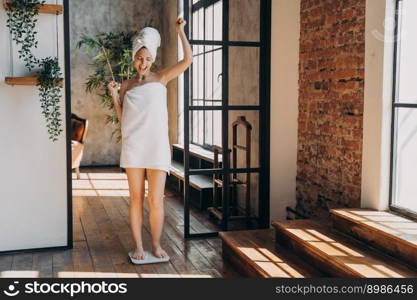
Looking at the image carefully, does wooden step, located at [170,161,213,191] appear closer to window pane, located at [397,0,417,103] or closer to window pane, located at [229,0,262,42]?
window pane, located at [229,0,262,42]

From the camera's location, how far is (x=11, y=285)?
3.60m

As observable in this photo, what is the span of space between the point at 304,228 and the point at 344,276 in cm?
99

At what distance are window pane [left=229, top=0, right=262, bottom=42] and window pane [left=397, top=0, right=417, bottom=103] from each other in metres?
1.79

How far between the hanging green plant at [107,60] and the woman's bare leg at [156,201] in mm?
5323

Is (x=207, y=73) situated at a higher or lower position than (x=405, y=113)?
higher

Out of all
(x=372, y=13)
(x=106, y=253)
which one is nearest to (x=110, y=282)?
(x=106, y=253)

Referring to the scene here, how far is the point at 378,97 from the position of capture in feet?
13.5

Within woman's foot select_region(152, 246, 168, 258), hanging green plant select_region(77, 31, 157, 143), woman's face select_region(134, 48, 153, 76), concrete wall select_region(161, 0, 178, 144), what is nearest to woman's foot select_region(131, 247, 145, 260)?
woman's foot select_region(152, 246, 168, 258)

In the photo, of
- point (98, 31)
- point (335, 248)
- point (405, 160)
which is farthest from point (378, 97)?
point (98, 31)

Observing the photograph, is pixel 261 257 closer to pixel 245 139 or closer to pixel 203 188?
pixel 245 139

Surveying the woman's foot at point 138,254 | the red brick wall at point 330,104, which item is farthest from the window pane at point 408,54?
the woman's foot at point 138,254

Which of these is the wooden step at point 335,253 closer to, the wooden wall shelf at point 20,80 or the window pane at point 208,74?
the wooden wall shelf at point 20,80

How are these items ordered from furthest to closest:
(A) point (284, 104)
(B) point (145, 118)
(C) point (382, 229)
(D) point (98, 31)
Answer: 1. (D) point (98, 31)
2. (A) point (284, 104)
3. (B) point (145, 118)
4. (C) point (382, 229)

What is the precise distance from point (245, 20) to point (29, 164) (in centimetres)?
264
